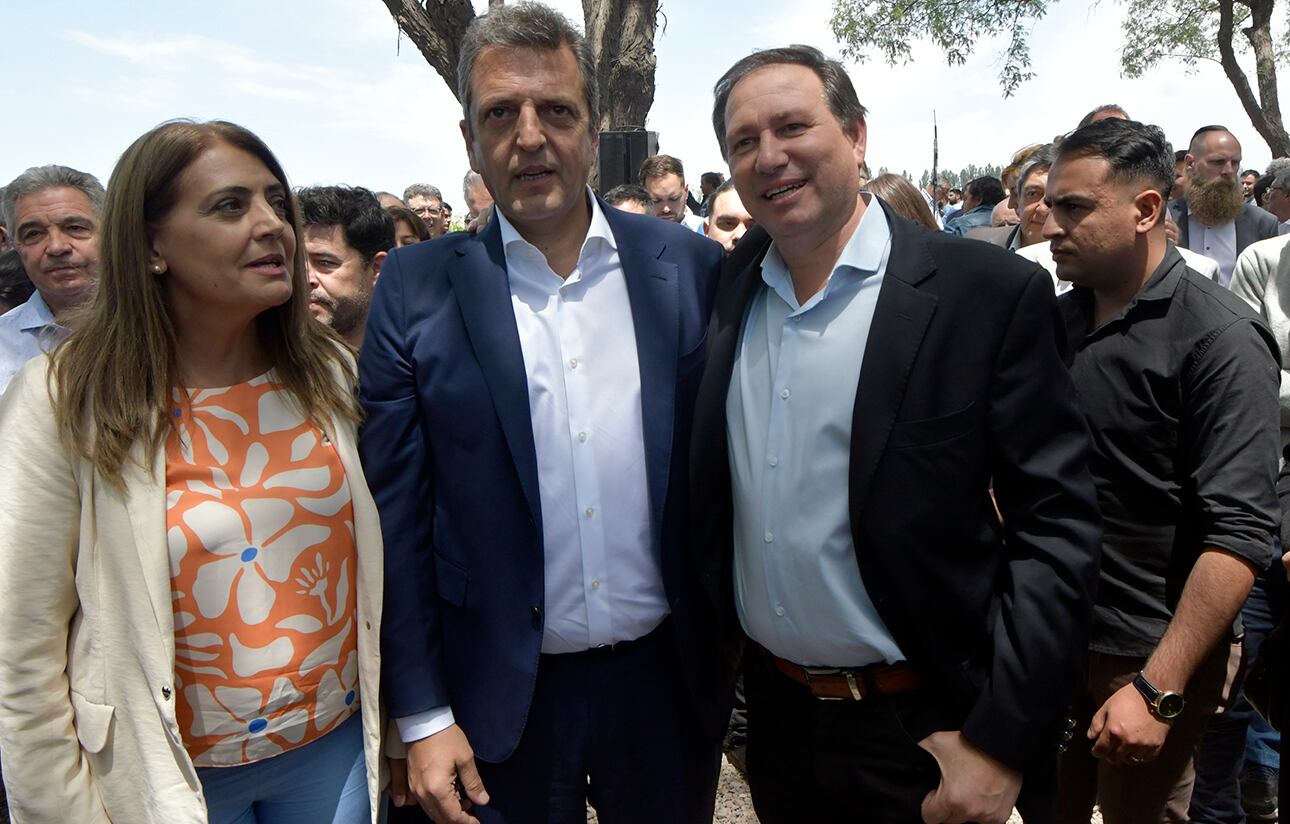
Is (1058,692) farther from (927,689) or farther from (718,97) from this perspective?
(718,97)

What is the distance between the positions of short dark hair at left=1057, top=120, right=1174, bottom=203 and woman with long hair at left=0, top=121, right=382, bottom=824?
2013 millimetres

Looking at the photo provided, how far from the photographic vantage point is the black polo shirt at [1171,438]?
79.1 inches

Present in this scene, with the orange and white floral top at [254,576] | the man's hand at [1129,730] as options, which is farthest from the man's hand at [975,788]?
the orange and white floral top at [254,576]

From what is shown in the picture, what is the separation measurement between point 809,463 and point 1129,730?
103 centimetres

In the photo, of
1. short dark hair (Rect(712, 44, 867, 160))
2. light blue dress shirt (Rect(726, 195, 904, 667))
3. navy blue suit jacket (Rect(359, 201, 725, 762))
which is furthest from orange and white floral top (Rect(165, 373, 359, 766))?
short dark hair (Rect(712, 44, 867, 160))

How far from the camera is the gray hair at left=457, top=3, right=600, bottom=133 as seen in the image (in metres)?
1.93

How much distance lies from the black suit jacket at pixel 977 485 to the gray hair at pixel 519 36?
0.91m

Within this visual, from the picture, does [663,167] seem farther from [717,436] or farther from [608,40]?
[717,436]

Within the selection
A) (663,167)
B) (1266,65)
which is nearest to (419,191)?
(663,167)

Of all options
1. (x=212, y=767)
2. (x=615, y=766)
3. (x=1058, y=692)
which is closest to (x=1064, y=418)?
(x=1058, y=692)

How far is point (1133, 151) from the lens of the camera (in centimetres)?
224

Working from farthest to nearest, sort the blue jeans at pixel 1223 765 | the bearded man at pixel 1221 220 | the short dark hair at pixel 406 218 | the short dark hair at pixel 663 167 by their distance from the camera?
the short dark hair at pixel 663 167 → the bearded man at pixel 1221 220 → the short dark hair at pixel 406 218 → the blue jeans at pixel 1223 765

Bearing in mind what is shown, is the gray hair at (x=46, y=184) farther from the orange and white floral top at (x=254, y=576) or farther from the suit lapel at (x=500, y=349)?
the suit lapel at (x=500, y=349)

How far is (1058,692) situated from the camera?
1659mm
